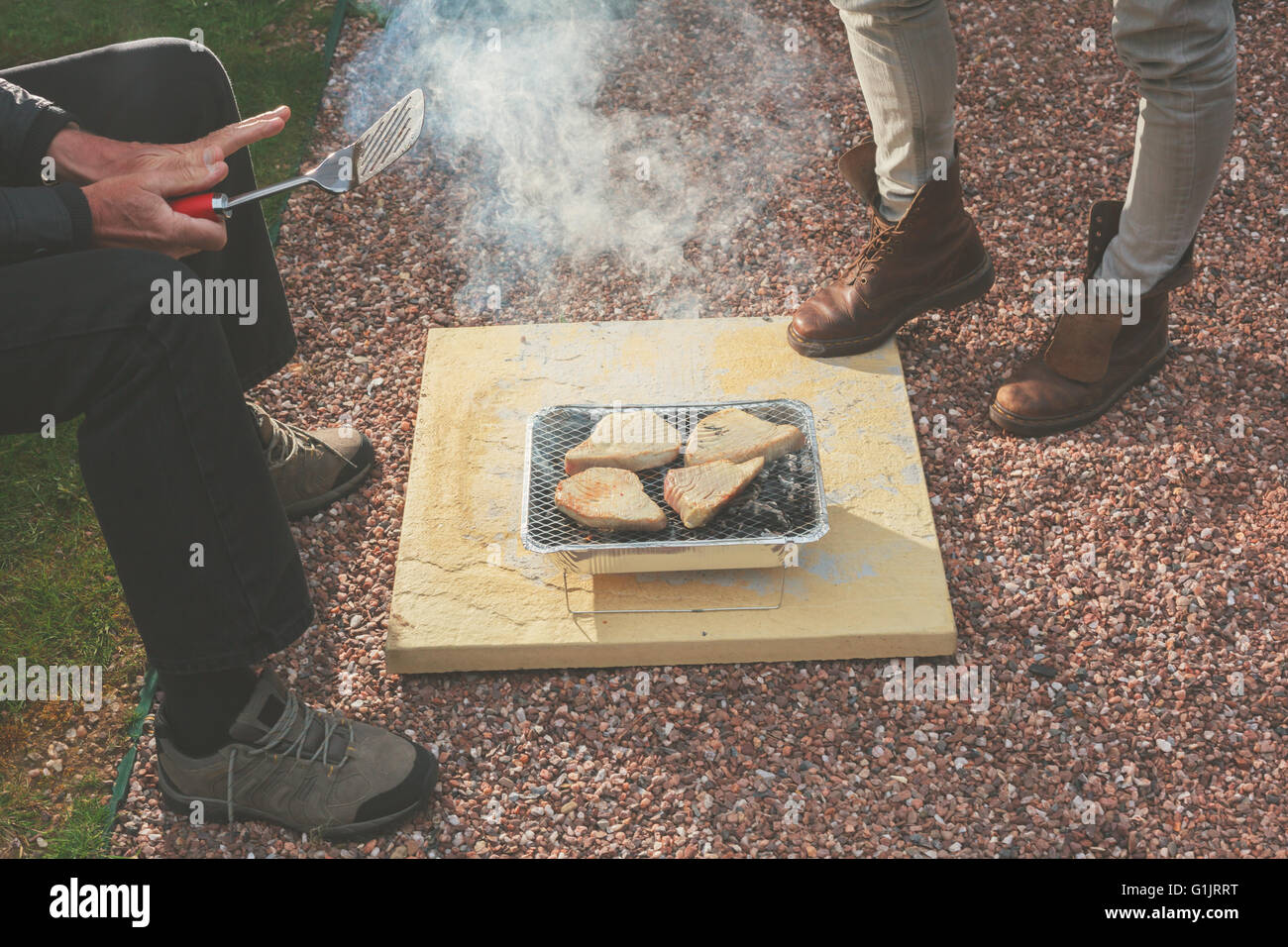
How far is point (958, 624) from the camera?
289 centimetres

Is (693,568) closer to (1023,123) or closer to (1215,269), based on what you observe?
(1215,269)

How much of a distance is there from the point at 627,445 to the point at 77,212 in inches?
52.3

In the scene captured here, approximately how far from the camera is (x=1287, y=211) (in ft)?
13.2

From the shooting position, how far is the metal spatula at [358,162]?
93.9 inches

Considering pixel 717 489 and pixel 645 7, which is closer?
pixel 717 489

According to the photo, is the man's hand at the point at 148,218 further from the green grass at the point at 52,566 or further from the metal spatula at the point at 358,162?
the green grass at the point at 52,566

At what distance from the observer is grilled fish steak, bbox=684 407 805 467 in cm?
280

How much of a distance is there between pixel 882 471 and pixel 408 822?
156 cm

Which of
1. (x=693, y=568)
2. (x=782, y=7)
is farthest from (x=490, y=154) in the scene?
(x=693, y=568)

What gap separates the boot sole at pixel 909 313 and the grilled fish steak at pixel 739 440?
2.15 ft
